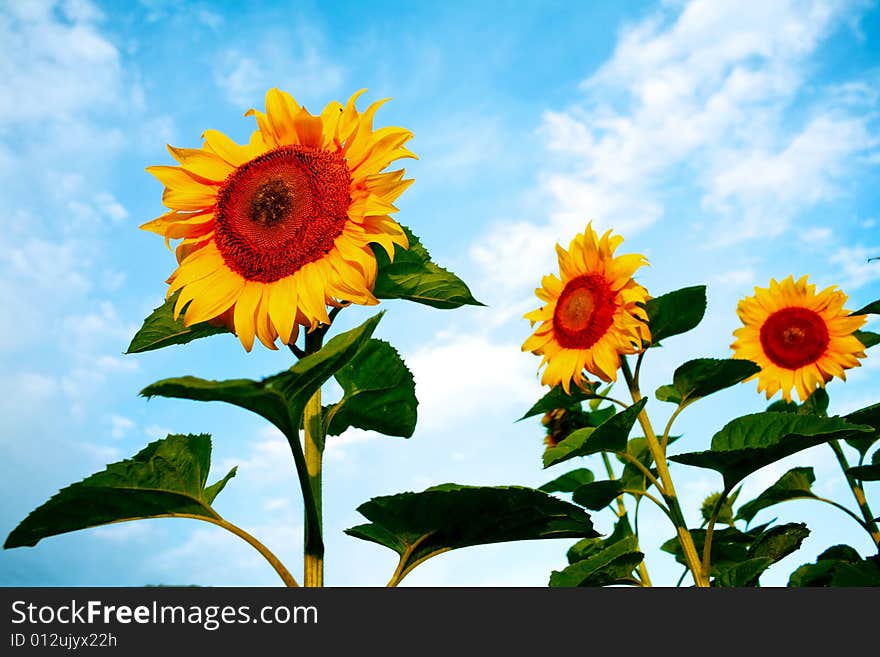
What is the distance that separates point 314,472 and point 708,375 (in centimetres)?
240

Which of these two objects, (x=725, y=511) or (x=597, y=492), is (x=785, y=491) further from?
(x=597, y=492)

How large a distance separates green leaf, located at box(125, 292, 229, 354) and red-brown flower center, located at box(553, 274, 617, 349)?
8.23 feet

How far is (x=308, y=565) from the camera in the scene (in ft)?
5.30

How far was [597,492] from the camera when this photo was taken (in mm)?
3570

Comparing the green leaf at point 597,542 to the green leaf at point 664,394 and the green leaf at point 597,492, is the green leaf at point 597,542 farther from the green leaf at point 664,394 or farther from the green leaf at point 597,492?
the green leaf at point 664,394

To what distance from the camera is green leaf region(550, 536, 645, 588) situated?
9.50ft

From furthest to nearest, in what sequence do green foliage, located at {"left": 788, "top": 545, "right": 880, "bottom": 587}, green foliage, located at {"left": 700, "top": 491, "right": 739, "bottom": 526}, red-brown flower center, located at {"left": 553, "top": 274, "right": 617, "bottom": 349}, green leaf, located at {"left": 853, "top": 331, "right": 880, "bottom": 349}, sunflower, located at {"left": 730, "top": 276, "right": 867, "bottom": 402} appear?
green foliage, located at {"left": 700, "top": 491, "right": 739, "bottom": 526}
sunflower, located at {"left": 730, "top": 276, "right": 867, "bottom": 402}
green leaf, located at {"left": 853, "top": 331, "right": 880, "bottom": 349}
red-brown flower center, located at {"left": 553, "top": 274, "right": 617, "bottom": 349}
green foliage, located at {"left": 788, "top": 545, "right": 880, "bottom": 587}

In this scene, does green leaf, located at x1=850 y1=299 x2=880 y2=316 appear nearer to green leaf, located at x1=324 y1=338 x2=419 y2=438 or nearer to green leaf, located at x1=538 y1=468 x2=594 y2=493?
green leaf, located at x1=538 y1=468 x2=594 y2=493

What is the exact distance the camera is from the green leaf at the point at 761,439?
282 cm

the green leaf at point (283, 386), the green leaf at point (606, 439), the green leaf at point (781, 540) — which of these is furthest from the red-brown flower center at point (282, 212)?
the green leaf at point (781, 540)

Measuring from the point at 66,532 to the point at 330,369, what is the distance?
0.81m

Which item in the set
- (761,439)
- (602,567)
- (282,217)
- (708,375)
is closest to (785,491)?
(708,375)

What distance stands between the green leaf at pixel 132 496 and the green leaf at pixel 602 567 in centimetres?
168

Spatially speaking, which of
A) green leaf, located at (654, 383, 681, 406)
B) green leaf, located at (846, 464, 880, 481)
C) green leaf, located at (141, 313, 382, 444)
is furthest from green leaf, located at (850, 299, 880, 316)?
green leaf, located at (141, 313, 382, 444)
